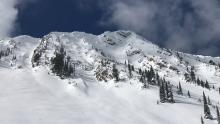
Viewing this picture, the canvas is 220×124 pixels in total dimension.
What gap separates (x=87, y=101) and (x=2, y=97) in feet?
129

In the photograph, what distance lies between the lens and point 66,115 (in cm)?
14375

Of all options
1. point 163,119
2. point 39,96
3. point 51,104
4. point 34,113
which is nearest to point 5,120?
point 34,113

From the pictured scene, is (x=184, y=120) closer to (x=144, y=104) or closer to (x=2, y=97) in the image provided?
(x=144, y=104)

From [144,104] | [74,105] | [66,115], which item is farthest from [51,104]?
[144,104]

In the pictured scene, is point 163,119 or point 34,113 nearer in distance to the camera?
point 34,113

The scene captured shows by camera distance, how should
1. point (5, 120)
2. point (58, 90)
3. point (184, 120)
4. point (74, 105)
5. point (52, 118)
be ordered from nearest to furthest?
point (5, 120)
point (52, 118)
point (184, 120)
point (74, 105)
point (58, 90)

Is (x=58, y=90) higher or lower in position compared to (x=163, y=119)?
higher

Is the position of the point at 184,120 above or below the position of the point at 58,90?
below

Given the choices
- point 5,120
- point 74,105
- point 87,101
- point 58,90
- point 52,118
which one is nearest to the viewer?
point 5,120

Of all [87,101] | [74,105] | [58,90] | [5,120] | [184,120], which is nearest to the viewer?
[5,120]

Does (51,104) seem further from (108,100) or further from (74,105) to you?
(108,100)

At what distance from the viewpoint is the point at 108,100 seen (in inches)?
7151

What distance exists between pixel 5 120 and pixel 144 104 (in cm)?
7342

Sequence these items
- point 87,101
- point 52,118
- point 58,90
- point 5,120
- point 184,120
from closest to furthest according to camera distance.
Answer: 1. point 5,120
2. point 52,118
3. point 184,120
4. point 87,101
5. point 58,90
